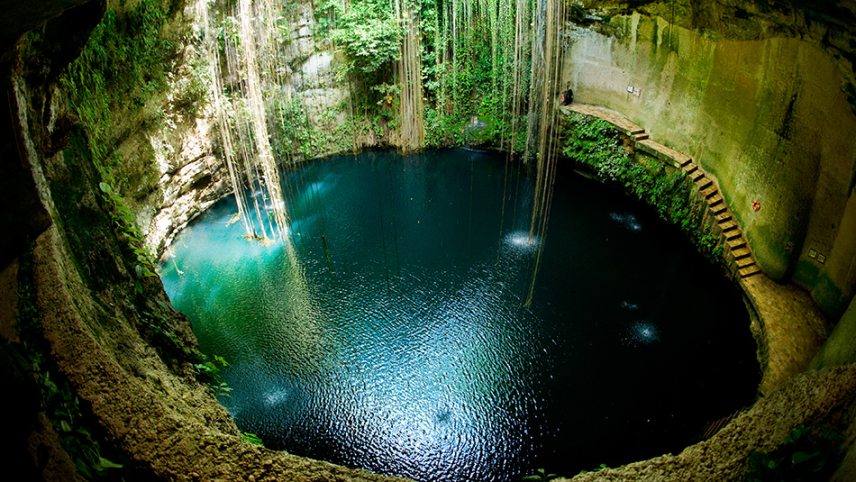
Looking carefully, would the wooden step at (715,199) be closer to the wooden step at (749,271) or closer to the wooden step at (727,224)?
the wooden step at (727,224)

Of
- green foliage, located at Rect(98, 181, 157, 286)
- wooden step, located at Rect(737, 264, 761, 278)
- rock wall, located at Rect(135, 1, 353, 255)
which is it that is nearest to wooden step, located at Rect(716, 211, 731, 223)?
wooden step, located at Rect(737, 264, 761, 278)

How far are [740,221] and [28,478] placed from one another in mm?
9429

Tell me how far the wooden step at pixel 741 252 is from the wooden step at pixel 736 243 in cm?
5

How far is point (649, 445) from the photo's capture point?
5707 millimetres

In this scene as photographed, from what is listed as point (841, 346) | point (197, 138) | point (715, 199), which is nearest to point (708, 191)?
point (715, 199)

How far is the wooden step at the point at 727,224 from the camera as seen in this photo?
8281 millimetres

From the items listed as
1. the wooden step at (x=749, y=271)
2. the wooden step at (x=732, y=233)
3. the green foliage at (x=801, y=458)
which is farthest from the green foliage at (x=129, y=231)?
the wooden step at (x=732, y=233)

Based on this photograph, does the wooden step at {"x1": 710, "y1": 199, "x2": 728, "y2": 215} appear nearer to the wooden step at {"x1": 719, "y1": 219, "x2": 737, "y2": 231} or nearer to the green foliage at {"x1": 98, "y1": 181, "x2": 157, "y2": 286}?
the wooden step at {"x1": 719, "y1": 219, "x2": 737, "y2": 231}

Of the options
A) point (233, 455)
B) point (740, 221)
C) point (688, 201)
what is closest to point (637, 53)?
point (688, 201)

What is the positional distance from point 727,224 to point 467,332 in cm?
497

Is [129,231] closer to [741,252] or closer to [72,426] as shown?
[72,426]

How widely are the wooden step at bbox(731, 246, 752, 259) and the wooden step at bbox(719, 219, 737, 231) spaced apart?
1.42 ft

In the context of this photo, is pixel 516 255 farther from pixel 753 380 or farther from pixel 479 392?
pixel 753 380

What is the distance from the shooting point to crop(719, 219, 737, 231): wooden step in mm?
8281
